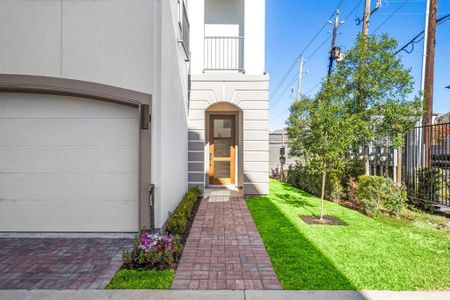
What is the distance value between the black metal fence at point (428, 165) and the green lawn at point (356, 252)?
1.27 m

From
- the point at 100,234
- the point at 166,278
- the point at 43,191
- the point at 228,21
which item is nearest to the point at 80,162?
the point at 43,191

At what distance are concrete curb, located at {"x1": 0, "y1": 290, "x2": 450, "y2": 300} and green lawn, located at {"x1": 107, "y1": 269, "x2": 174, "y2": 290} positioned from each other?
92mm

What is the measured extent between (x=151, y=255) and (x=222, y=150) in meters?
6.51

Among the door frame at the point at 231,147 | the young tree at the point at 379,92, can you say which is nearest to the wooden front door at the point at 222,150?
the door frame at the point at 231,147

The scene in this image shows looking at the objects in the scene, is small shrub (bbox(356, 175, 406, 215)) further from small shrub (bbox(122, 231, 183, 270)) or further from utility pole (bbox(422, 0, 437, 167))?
small shrub (bbox(122, 231, 183, 270))

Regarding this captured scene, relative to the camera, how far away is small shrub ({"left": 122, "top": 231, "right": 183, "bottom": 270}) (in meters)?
3.32

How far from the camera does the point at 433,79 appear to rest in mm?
7617

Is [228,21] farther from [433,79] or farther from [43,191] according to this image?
[43,191]

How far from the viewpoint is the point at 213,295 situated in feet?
9.12

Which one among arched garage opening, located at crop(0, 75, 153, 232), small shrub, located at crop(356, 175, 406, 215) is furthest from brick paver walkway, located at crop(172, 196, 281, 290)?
small shrub, located at crop(356, 175, 406, 215)

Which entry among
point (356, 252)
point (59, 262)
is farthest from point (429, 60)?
point (59, 262)

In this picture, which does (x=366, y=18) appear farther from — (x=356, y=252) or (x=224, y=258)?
(x=224, y=258)

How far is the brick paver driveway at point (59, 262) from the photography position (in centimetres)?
303

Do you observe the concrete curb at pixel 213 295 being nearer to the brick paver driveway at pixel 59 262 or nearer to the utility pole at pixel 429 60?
the brick paver driveway at pixel 59 262
